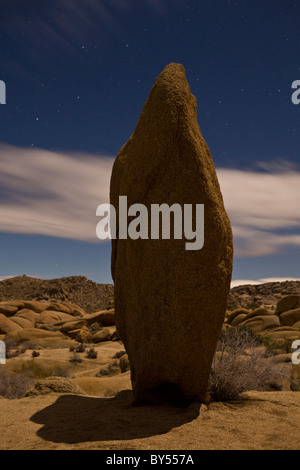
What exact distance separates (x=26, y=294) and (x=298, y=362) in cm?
5192

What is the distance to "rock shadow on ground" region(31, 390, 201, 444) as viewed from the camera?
449 centimetres

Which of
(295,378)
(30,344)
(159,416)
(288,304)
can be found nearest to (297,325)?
(288,304)

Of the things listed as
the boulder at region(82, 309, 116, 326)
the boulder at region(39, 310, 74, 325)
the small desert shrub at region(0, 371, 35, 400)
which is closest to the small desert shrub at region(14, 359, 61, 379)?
the small desert shrub at region(0, 371, 35, 400)

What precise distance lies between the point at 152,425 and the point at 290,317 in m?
19.8

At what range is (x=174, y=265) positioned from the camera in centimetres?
525

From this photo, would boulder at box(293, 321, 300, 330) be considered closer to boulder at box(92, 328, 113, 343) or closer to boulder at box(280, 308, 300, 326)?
boulder at box(280, 308, 300, 326)

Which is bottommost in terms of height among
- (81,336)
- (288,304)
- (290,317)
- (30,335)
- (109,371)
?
(109,371)

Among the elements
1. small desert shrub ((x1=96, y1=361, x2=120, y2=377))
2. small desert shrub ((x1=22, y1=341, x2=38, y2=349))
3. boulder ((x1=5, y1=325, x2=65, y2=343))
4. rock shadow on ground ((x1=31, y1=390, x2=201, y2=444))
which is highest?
rock shadow on ground ((x1=31, y1=390, x2=201, y2=444))

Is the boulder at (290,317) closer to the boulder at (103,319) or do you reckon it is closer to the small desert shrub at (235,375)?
the boulder at (103,319)

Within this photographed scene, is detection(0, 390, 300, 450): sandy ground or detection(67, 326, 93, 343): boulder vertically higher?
detection(0, 390, 300, 450): sandy ground

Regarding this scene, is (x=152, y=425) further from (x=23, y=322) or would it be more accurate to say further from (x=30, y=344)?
(x=23, y=322)

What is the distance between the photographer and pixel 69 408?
600 centimetres

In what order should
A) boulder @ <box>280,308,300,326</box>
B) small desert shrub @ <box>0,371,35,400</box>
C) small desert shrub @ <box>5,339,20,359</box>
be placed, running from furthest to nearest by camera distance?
boulder @ <box>280,308,300,326</box>
small desert shrub @ <box>5,339,20,359</box>
small desert shrub @ <box>0,371,35,400</box>
